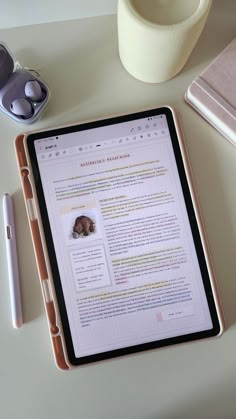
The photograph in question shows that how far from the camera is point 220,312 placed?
1.57 feet


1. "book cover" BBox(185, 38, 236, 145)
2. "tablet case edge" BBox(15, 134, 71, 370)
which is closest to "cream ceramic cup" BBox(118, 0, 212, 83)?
"book cover" BBox(185, 38, 236, 145)

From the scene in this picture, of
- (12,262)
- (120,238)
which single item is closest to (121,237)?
(120,238)

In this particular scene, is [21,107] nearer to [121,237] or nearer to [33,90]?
[33,90]

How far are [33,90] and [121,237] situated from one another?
6.2 inches

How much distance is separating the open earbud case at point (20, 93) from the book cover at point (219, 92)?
14 centimetres

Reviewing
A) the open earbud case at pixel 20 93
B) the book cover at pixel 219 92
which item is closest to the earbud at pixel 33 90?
the open earbud case at pixel 20 93

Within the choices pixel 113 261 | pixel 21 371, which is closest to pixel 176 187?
pixel 113 261

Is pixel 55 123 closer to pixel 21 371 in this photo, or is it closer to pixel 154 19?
pixel 154 19

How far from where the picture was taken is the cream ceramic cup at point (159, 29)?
1.35 feet

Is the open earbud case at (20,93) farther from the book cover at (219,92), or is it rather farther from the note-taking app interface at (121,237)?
the book cover at (219,92)

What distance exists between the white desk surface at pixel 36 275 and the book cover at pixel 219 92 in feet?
0.06

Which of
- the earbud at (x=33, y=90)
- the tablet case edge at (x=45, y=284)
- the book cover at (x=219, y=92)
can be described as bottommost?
the tablet case edge at (x=45, y=284)

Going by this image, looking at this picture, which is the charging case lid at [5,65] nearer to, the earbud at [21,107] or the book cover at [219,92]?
the earbud at [21,107]

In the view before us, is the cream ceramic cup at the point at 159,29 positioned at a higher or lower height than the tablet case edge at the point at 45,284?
higher
